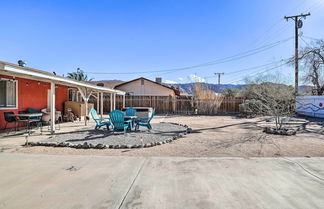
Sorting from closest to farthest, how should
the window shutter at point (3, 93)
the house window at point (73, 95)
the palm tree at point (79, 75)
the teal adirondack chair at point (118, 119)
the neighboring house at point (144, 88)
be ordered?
the teal adirondack chair at point (118, 119), the window shutter at point (3, 93), the house window at point (73, 95), the neighboring house at point (144, 88), the palm tree at point (79, 75)

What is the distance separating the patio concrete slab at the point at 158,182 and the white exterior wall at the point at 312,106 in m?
14.1

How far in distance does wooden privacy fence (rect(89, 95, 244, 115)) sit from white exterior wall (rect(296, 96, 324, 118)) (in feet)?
17.7

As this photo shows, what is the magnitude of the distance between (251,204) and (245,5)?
11.7 meters

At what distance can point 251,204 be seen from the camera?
2.29m

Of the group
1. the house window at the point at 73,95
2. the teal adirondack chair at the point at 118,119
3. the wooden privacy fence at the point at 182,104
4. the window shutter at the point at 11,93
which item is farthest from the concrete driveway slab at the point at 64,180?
the wooden privacy fence at the point at 182,104

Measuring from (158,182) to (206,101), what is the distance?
1573 centimetres

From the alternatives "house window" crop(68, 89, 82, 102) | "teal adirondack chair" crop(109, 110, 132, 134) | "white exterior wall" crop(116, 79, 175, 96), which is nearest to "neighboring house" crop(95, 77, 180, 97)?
"white exterior wall" crop(116, 79, 175, 96)

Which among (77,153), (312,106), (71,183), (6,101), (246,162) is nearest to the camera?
(71,183)

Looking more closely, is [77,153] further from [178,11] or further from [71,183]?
[178,11]

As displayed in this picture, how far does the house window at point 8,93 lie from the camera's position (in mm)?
7574

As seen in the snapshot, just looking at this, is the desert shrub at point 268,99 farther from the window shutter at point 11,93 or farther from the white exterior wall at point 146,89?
the window shutter at point 11,93

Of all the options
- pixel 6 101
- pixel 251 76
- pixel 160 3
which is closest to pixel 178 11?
pixel 160 3

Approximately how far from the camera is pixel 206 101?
58.6ft

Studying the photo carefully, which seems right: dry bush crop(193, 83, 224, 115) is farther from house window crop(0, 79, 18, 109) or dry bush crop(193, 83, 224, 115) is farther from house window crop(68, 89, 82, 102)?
house window crop(0, 79, 18, 109)
